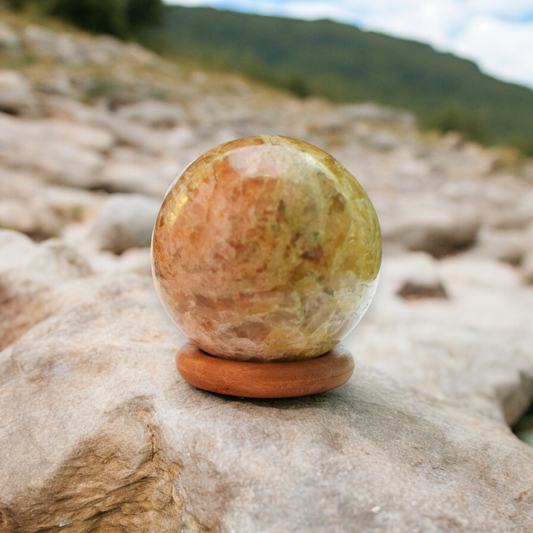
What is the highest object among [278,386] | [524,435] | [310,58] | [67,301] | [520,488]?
[310,58]

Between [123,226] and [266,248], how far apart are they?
310cm

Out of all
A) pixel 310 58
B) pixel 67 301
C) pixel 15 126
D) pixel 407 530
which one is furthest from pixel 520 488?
pixel 310 58

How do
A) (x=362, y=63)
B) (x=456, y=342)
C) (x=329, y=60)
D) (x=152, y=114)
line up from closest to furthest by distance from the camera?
(x=456, y=342), (x=152, y=114), (x=329, y=60), (x=362, y=63)

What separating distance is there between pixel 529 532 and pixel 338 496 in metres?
0.47

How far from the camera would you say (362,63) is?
114 feet

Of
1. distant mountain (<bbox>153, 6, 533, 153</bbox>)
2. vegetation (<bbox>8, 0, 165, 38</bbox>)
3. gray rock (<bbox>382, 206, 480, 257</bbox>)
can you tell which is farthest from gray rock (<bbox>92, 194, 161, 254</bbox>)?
distant mountain (<bbox>153, 6, 533, 153</bbox>)

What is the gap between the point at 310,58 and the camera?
110 ft

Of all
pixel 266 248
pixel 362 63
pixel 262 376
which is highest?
pixel 362 63

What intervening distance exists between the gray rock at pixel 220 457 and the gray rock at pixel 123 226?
241 centimetres

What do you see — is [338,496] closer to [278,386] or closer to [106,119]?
[278,386]

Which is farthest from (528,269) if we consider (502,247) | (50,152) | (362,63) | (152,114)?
(362,63)

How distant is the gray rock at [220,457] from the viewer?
1.19 metres

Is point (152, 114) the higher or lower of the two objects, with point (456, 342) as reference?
higher

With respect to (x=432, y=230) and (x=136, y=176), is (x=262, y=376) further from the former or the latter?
(x=136, y=176)
